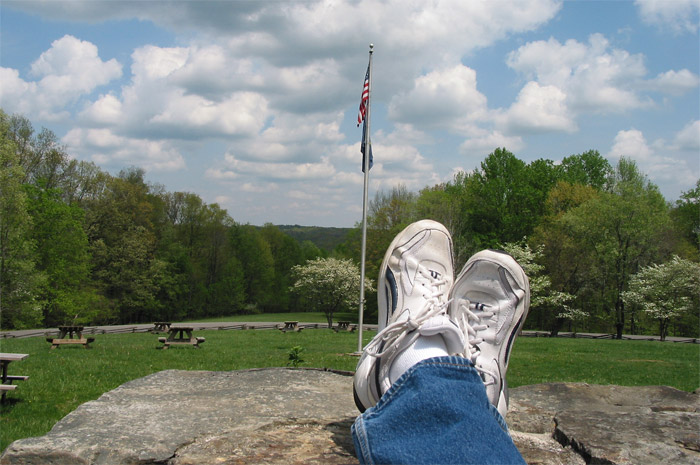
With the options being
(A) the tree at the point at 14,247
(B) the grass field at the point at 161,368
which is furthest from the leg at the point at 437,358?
(A) the tree at the point at 14,247

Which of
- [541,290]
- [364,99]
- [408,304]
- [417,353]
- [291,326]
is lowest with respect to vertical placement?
[291,326]

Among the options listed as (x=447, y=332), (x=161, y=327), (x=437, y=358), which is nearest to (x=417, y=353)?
(x=447, y=332)

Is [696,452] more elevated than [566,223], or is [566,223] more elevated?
[566,223]

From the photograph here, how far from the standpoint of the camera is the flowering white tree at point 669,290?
2409cm

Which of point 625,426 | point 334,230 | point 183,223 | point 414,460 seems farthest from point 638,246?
point 334,230

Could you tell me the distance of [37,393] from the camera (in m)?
5.94

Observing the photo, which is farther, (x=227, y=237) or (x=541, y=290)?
(x=227, y=237)

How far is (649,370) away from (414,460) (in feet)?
35.8

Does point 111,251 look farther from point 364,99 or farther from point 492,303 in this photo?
point 492,303

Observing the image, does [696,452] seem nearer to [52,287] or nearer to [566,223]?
[566,223]

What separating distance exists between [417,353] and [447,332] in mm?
136

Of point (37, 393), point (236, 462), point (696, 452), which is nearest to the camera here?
point (236, 462)

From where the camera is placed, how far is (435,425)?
1.34 metres

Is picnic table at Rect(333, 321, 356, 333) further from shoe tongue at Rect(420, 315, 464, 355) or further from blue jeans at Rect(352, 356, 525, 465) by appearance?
blue jeans at Rect(352, 356, 525, 465)
